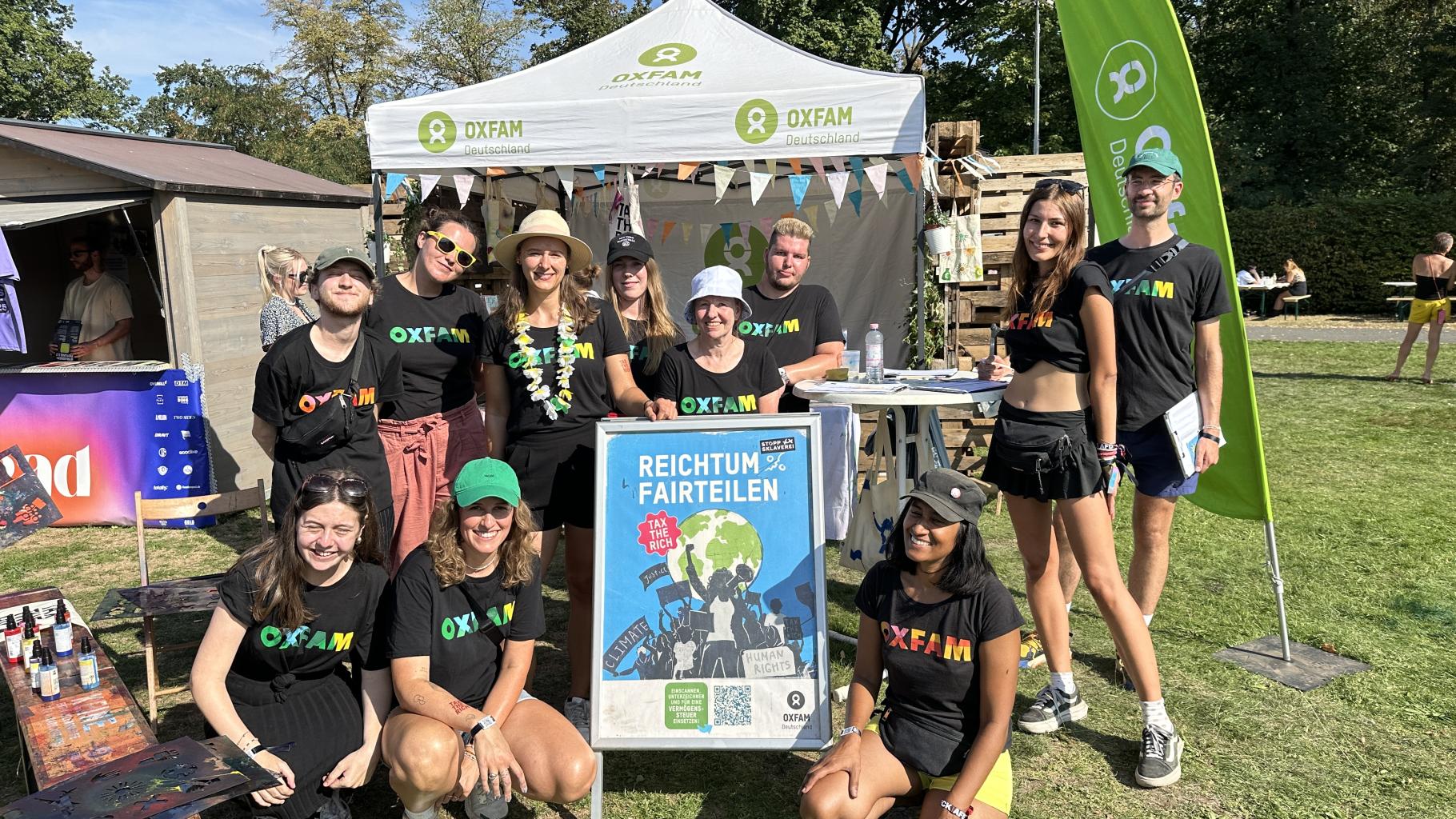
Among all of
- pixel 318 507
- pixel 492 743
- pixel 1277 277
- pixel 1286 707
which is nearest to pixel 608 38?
pixel 318 507

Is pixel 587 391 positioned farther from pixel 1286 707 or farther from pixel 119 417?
pixel 119 417

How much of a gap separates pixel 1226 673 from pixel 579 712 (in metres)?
2.51

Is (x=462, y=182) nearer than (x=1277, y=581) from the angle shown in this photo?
No

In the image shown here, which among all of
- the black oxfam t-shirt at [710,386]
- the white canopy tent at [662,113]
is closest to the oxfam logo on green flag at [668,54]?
the white canopy tent at [662,113]

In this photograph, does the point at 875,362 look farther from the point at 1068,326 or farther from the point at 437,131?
the point at 437,131

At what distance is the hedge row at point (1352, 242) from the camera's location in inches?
720

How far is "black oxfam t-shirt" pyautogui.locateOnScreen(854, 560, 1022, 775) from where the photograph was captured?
8.11 feet

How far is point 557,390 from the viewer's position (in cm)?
318

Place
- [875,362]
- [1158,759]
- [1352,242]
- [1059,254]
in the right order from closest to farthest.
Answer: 1. [1158,759]
2. [1059,254]
3. [875,362]
4. [1352,242]

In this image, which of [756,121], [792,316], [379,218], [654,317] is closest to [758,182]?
[756,121]

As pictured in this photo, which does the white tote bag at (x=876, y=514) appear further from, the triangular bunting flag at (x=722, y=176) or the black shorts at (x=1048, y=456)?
the triangular bunting flag at (x=722, y=176)

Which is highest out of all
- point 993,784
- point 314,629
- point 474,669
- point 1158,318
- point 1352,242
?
point 1352,242

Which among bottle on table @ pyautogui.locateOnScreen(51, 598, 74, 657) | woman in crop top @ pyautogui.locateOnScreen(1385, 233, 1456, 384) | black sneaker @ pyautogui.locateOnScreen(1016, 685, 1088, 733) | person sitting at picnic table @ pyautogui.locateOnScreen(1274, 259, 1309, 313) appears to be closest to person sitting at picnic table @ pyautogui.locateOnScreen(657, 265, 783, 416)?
black sneaker @ pyautogui.locateOnScreen(1016, 685, 1088, 733)

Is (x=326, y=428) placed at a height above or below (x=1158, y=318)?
below
